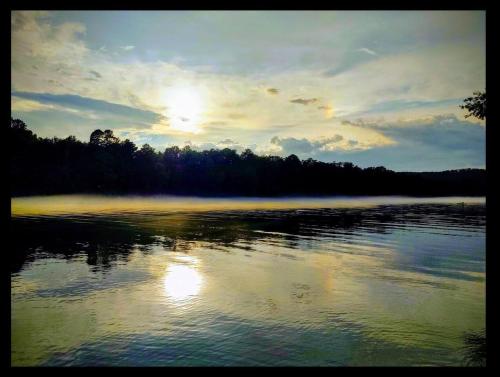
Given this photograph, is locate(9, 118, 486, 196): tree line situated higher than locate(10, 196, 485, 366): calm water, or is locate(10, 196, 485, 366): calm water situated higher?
locate(9, 118, 486, 196): tree line

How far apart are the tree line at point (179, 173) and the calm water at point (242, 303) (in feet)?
249

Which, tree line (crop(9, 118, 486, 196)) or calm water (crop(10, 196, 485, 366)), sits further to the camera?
tree line (crop(9, 118, 486, 196))

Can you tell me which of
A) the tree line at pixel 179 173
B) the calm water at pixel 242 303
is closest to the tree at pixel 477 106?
the calm water at pixel 242 303

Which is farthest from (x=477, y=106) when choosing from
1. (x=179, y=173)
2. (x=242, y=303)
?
(x=179, y=173)

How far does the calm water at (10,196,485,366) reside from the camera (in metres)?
8.41

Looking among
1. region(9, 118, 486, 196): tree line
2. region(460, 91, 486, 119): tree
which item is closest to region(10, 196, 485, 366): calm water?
region(460, 91, 486, 119): tree

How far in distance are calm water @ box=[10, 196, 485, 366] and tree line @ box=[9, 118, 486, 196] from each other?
75784mm

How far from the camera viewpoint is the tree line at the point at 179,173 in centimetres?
8981

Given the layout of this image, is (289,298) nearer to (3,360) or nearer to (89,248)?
(3,360)

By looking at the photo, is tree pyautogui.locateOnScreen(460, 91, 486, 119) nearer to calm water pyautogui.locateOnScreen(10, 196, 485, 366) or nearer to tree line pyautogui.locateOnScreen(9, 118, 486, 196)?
calm water pyautogui.locateOnScreen(10, 196, 485, 366)

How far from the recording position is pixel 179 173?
361ft

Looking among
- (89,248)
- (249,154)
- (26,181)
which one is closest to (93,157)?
(26,181)

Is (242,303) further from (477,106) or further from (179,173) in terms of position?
(179,173)
